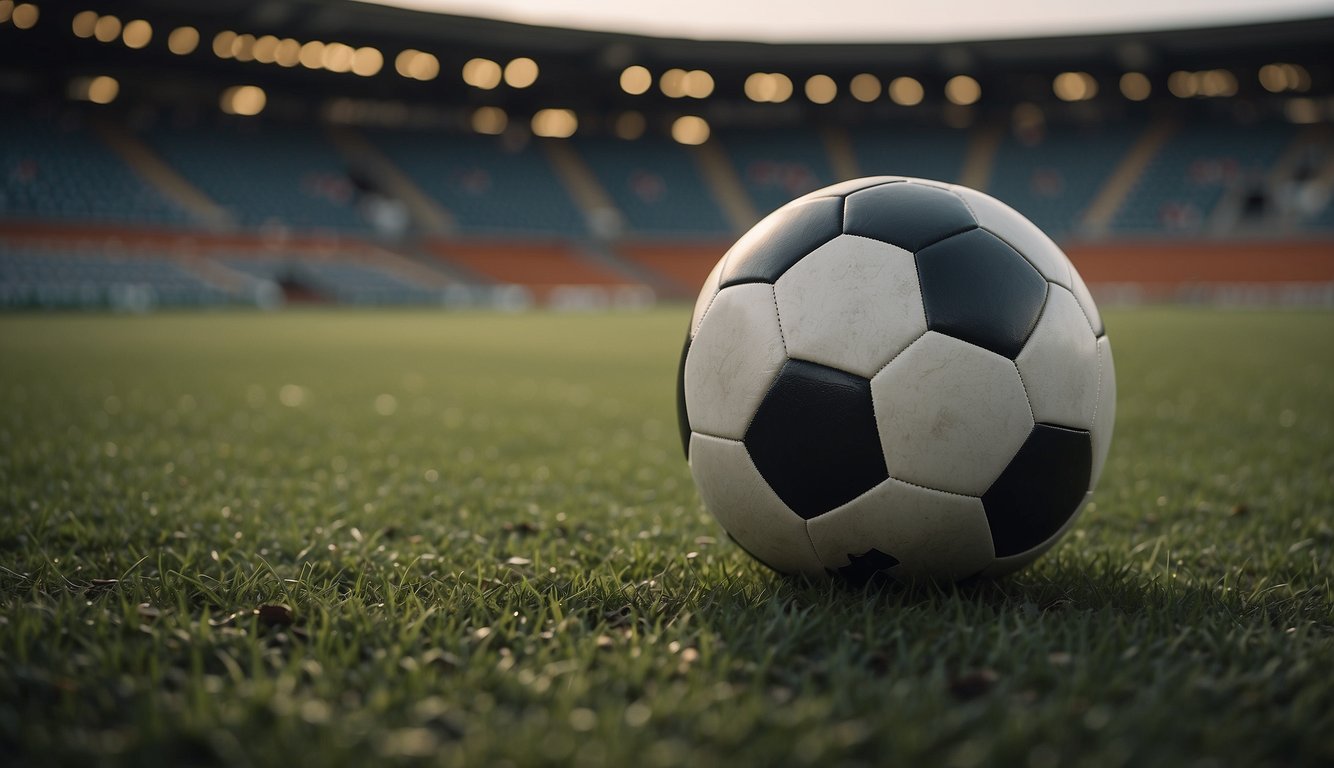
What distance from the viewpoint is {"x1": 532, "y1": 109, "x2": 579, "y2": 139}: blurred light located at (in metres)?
37.9

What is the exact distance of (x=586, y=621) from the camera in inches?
73.3

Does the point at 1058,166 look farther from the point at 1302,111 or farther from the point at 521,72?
the point at 521,72

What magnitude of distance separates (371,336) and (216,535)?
11.7m

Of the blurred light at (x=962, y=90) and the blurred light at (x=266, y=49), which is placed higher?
the blurred light at (x=962, y=90)

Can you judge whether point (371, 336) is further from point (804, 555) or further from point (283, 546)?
point (804, 555)

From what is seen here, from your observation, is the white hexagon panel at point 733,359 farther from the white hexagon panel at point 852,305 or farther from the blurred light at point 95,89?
the blurred light at point 95,89

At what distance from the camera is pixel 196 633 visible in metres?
1.73

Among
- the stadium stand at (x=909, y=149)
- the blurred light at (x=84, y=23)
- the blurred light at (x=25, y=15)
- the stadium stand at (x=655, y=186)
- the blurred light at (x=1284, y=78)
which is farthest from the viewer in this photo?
the stadium stand at (x=909, y=149)

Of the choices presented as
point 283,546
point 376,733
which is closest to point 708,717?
point 376,733

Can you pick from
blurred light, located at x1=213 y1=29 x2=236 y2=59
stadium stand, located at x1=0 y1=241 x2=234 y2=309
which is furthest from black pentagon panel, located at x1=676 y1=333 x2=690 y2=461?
blurred light, located at x1=213 y1=29 x2=236 y2=59

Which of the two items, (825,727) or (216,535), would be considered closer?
(825,727)

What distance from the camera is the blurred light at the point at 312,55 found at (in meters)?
28.3

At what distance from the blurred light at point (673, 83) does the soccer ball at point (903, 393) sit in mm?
32930

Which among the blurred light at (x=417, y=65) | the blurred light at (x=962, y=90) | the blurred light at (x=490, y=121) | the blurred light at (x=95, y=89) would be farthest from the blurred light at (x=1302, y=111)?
the blurred light at (x=95, y=89)
